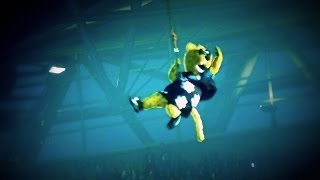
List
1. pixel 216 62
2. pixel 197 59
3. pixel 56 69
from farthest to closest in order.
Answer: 1. pixel 56 69
2. pixel 216 62
3. pixel 197 59

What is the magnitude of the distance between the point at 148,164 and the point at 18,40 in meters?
3.63

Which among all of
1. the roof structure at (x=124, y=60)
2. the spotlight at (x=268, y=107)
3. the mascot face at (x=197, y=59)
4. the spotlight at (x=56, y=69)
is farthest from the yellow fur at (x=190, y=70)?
the spotlight at (x=268, y=107)

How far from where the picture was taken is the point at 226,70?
938 cm

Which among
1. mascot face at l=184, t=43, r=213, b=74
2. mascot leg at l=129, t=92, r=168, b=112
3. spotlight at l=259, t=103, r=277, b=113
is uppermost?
spotlight at l=259, t=103, r=277, b=113

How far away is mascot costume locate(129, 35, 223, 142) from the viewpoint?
337 cm

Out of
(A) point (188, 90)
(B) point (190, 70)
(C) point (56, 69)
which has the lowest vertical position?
(A) point (188, 90)

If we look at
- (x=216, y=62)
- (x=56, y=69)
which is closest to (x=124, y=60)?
(x=56, y=69)

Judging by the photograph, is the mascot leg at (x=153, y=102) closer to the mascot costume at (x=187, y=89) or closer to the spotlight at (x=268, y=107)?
the mascot costume at (x=187, y=89)

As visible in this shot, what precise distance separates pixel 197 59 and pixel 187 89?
0.39 metres

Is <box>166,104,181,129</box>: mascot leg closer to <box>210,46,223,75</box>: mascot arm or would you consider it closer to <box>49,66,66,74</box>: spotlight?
<box>210,46,223,75</box>: mascot arm

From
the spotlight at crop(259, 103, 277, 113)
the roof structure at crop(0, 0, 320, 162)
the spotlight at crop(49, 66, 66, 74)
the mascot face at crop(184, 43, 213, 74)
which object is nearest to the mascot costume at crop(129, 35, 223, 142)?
the mascot face at crop(184, 43, 213, 74)

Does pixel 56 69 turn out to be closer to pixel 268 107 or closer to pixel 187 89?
pixel 187 89

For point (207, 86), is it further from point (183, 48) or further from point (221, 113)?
point (221, 113)

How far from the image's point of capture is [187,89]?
3475mm
